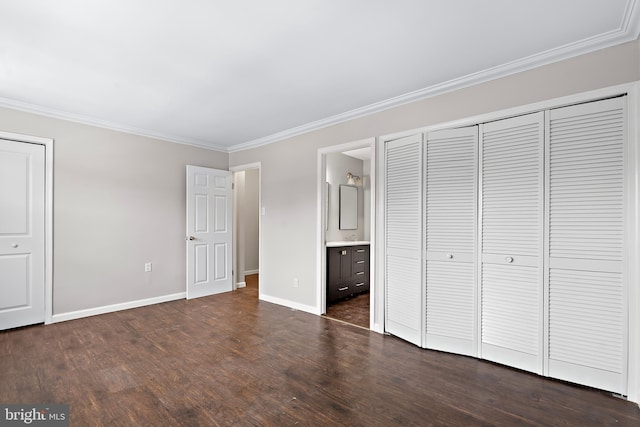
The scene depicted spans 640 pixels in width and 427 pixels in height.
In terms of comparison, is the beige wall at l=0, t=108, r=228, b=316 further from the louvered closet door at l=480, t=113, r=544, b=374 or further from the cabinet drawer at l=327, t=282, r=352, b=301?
Result: the louvered closet door at l=480, t=113, r=544, b=374

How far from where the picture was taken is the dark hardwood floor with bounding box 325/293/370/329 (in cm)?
389

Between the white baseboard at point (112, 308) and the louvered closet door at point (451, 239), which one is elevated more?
the louvered closet door at point (451, 239)

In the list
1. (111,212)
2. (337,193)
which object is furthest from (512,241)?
(111,212)

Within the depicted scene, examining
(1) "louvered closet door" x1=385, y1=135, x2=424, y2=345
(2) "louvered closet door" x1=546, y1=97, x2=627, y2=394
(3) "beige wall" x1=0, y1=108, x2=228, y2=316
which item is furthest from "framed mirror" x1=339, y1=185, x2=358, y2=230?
(2) "louvered closet door" x1=546, y1=97, x2=627, y2=394

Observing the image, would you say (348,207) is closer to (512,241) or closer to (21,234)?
(512,241)

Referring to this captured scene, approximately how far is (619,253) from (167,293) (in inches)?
199

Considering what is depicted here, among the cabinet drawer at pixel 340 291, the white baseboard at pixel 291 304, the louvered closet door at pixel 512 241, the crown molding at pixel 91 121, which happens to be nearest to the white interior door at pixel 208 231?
the crown molding at pixel 91 121

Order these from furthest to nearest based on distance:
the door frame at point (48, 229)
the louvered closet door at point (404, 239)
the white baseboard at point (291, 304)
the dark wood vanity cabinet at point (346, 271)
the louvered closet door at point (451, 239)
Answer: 1. the dark wood vanity cabinet at point (346, 271)
2. the white baseboard at point (291, 304)
3. the door frame at point (48, 229)
4. the louvered closet door at point (404, 239)
5. the louvered closet door at point (451, 239)

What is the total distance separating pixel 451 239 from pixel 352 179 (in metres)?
2.96

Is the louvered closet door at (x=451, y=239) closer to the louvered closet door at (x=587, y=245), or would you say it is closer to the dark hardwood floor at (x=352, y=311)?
the louvered closet door at (x=587, y=245)

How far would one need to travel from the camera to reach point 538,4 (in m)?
1.90

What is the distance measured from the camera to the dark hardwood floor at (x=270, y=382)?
1990 millimetres

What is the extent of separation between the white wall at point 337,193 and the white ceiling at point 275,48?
1767mm

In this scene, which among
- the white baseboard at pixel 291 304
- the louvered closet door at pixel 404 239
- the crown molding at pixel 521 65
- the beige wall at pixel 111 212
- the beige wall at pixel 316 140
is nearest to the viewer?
the crown molding at pixel 521 65
